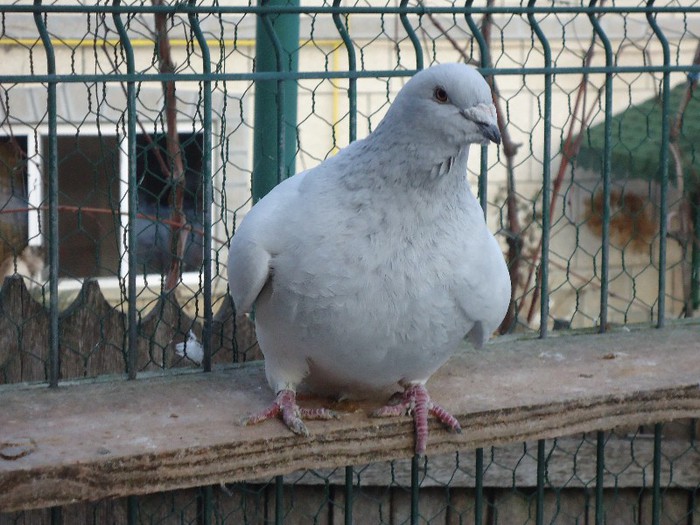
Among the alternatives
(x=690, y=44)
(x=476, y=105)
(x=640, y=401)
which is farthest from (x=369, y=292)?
(x=690, y=44)

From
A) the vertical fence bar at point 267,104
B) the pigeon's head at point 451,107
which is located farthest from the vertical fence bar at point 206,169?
the pigeon's head at point 451,107

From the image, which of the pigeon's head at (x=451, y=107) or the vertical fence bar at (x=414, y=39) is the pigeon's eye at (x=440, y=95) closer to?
the pigeon's head at (x=451, y=107)

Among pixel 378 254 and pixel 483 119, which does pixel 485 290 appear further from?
pixel 483 119

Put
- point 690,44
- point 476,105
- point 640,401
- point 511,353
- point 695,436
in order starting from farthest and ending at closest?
point 690,44 < point 695,436 < point 511,353 < point 640,401 < point 476,105

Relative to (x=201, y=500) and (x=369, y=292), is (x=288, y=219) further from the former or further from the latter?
(x=201, y=500)

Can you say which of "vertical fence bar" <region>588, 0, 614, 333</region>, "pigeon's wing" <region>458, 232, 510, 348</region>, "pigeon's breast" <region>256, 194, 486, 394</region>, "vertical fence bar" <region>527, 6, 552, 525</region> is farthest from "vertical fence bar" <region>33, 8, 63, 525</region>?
"vertical fence bar" <region>588, 0, 614, 333</region>

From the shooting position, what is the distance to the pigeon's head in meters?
2.43

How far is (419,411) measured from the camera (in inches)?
114

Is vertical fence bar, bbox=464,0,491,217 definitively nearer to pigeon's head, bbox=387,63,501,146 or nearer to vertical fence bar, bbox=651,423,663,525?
pigeon's head, bbox=387,63,501,146

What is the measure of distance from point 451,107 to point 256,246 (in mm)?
575

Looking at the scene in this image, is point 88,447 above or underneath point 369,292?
underneath

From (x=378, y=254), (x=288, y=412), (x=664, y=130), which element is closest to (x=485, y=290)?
(x=378, y=254)

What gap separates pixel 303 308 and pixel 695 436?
2154 millimetres

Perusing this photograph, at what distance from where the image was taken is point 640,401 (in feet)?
10.5
